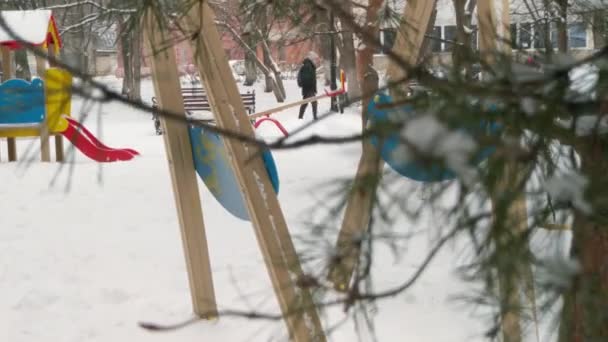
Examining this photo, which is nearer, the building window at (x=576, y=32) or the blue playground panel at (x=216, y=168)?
the building window at (x=576, y=32)

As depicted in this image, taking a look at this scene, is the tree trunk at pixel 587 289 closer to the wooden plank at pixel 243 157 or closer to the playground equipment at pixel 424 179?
the playground equipment at pixel 424 179

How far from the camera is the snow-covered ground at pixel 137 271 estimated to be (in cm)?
375

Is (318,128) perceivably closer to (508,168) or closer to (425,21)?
(425,21)

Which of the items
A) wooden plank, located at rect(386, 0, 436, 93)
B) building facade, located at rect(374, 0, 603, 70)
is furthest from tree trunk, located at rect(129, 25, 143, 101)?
wooden plank, located at rect(386, 0, 436, 93)

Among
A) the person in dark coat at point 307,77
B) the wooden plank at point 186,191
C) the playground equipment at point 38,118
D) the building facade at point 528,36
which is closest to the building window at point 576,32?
the building facade at point 528,36

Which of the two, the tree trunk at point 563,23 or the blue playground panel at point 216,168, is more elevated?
the tree trunk at point 563,23

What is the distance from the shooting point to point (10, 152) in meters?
9.87

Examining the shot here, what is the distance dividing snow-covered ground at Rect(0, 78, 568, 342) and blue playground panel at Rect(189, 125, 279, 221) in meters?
0.41

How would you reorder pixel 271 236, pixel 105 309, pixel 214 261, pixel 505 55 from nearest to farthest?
1. pixel 505 55
2. pixel 271 236
3. pixel 105 309
4. pixel 214 261

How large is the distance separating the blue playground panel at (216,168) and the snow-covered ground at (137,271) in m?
0.41

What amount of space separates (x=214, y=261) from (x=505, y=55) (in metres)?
3.92

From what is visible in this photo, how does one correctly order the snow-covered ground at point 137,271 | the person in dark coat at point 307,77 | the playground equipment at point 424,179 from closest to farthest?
the playground equipment at point 424,179
the snow-covered ground at point 137,271
the person in dark coat at point 307,77

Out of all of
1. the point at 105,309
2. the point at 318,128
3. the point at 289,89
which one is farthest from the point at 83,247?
the point at 289,89

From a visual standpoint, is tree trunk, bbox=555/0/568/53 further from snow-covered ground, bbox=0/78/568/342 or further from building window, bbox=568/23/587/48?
snow-covered ground, bbox=0/78/568/342
